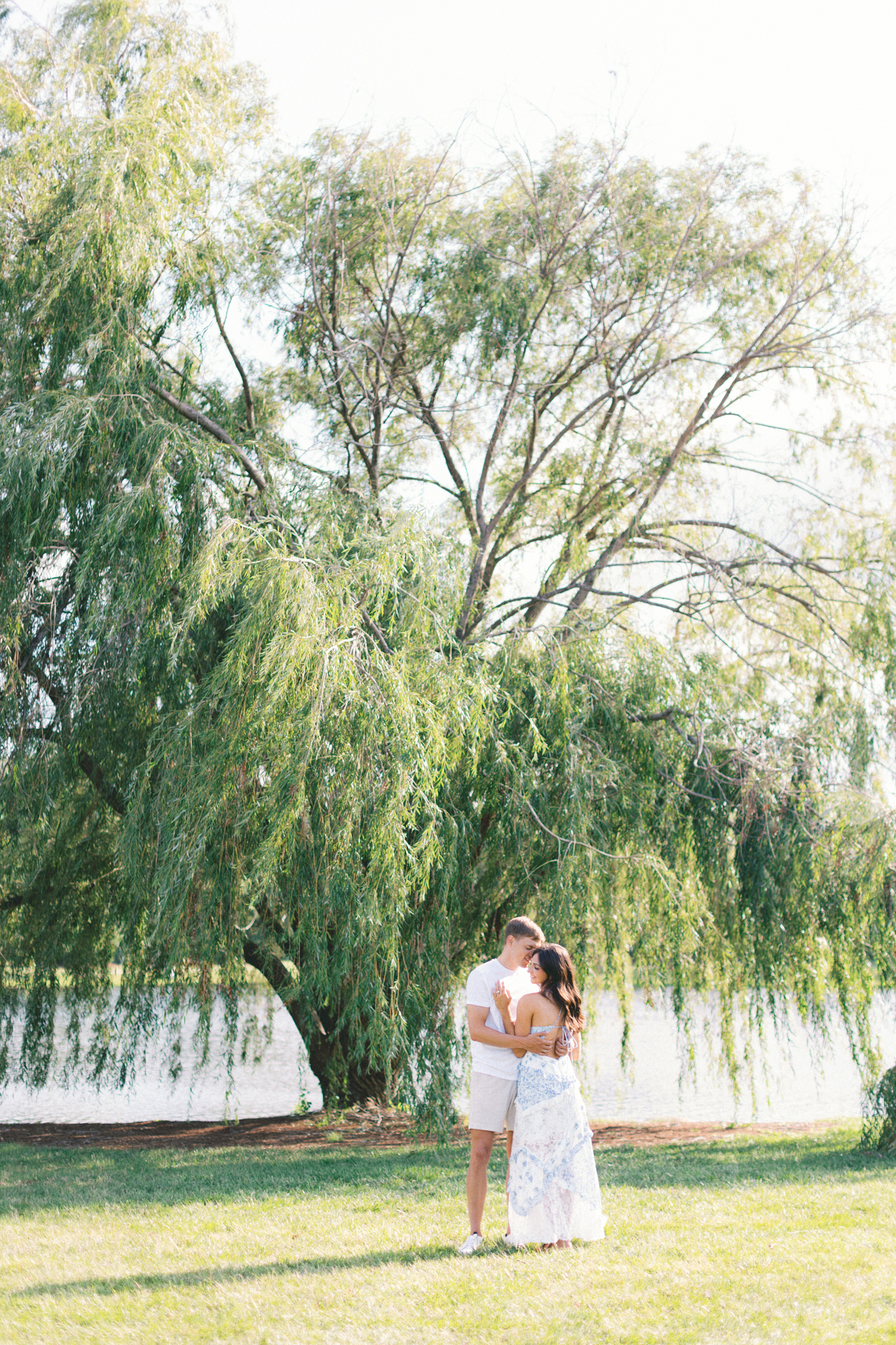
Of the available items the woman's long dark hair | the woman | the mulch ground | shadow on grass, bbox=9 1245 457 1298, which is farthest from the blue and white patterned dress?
the mulch ground

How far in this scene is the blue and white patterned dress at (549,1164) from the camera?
15.4 feet

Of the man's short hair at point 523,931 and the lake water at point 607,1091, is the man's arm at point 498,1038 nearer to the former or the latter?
the man's short hair at point 523,931

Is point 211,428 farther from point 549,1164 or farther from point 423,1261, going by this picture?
point 423,1261

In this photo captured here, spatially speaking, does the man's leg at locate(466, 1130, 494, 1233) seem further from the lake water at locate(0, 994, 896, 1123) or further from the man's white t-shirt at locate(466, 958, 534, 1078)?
the lake water at locate(0, 994, 896, 1123)

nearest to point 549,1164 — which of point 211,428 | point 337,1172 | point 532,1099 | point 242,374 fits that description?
point 532,1099

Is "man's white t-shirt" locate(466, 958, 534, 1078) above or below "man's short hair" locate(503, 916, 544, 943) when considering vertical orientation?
below

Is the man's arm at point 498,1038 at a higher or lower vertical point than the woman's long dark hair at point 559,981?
lower

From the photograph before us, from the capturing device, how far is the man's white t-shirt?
4.79m

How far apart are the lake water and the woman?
4.25 metres

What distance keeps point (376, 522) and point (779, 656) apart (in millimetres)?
3852

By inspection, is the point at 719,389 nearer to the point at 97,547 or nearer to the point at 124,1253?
the point at 97,547

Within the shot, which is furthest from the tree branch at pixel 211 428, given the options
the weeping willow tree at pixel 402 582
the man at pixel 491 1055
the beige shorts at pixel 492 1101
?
the beige shorts at pixel 492 1101

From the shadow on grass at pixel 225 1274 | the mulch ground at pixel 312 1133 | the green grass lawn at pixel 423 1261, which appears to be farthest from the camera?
the mulch ground at pixel 312 1133

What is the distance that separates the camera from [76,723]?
712 centimetres
